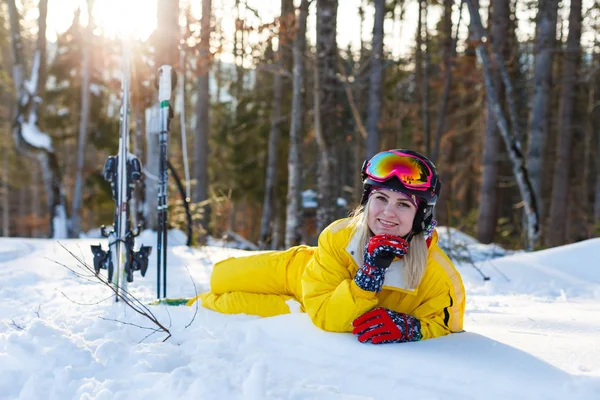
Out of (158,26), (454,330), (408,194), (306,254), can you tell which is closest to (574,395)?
(454,330)

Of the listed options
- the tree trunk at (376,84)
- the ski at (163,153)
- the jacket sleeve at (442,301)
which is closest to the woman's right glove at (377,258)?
the jacket sleeve at (442,301)

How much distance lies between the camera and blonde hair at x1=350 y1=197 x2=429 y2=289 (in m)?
2.78

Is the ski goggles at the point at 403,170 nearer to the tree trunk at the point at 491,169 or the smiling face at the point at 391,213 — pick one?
the smiling face at the point at 391,213

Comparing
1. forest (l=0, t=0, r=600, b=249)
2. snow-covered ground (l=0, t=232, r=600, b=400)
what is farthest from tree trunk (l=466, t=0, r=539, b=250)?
snow-covered ground (l=0, t=232, r=600, b=400)

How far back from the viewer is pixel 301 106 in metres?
10.1

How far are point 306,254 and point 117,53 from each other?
11.2 metres

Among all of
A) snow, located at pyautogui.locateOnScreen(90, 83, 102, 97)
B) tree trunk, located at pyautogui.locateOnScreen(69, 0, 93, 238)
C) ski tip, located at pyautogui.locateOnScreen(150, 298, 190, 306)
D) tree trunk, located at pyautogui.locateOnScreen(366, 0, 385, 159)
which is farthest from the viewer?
snow, located at pyautogui.locateOnScreen(90, 83, 102, 97)

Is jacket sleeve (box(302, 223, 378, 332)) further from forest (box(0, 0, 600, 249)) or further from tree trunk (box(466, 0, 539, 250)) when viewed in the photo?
tree trunk (box(466, 0, 539, 250))

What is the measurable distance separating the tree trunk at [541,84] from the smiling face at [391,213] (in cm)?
805

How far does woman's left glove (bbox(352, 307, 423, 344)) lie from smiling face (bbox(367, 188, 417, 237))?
0.47 metres

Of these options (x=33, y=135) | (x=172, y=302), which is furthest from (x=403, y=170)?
(x=33, y=135)

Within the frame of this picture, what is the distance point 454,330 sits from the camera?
2975 mm

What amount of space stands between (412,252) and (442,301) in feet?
1.23

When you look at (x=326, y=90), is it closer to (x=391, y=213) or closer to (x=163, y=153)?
(x=163, y=153)
